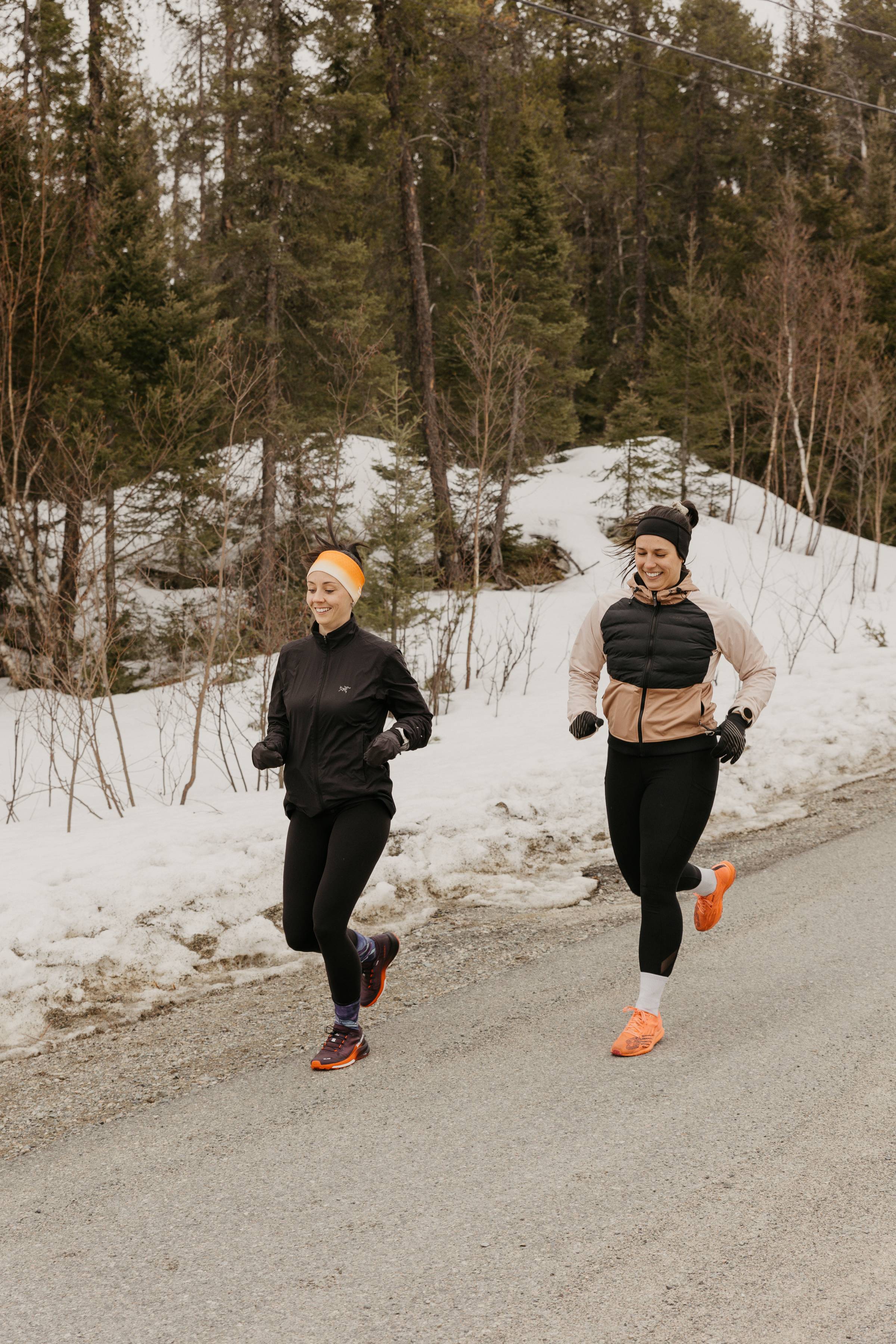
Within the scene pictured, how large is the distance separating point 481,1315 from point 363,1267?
385 mm

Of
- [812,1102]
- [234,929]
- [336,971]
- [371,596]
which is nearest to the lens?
[812,1102]

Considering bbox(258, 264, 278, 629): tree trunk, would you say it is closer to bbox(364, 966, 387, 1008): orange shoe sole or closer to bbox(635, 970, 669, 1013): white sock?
bbox(364, 966, 387, 1008): orange shoe sole

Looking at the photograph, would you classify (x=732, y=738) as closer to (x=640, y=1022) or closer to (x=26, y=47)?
(x=640, y=1022)

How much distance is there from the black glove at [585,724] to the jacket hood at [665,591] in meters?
0.52

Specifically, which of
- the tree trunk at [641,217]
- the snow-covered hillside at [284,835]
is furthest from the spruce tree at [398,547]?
the tree trunk at [641,217]

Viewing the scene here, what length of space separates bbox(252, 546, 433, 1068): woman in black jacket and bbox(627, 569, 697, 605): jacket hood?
3.25 feet

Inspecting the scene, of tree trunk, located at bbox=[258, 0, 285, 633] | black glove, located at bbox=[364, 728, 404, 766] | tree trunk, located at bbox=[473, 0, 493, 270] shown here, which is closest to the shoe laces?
black glove, located at bbox=[364, 728, 404, 766]

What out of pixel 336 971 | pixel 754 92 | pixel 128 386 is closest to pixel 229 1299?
pixel 336 971

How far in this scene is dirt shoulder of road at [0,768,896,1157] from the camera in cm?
399

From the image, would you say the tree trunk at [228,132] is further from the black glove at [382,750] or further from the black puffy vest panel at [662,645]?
the black glove at [382,750]

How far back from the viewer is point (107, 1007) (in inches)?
191

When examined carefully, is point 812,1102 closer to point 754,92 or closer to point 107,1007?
point 107,1007

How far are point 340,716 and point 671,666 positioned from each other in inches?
52.1

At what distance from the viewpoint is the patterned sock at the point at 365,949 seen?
176 inches
